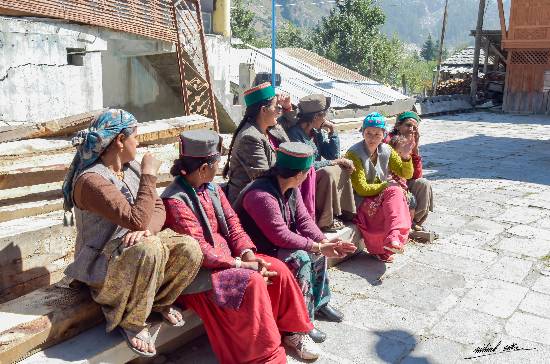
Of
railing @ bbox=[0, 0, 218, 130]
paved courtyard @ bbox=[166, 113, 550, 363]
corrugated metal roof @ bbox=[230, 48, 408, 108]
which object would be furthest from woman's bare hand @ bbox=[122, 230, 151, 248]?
corrugated metal roof @ bbox=[230, 48, 408, 108]

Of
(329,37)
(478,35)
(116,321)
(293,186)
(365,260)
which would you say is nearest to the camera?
(116,321)

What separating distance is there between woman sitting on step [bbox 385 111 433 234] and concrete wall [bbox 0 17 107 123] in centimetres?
544

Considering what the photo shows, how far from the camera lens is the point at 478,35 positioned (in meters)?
24.9

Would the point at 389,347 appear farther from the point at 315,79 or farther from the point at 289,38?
the point at 289,38

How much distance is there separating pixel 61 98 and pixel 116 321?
663 centimetres

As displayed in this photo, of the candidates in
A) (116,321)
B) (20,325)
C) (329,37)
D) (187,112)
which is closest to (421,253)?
(116,321)

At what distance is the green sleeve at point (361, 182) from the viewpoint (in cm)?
521

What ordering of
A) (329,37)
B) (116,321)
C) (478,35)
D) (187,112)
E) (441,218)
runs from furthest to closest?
1. (329,37)
2. (478,35)
3. (187,112)
4. (441,218)
5. (116,321)

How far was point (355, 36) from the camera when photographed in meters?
41.7

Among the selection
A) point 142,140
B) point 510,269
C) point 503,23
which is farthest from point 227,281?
point 503,23

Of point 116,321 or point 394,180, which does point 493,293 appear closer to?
point 394,180

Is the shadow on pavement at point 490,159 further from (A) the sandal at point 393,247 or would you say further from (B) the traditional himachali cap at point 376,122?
(A) the sandal at point 393,247

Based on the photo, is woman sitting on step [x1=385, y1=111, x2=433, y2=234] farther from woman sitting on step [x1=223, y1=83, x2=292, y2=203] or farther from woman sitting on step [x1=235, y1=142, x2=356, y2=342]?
woman sitting on step [x1=235, y1=142, x2=356, y2=342]

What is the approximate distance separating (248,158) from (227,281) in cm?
144
